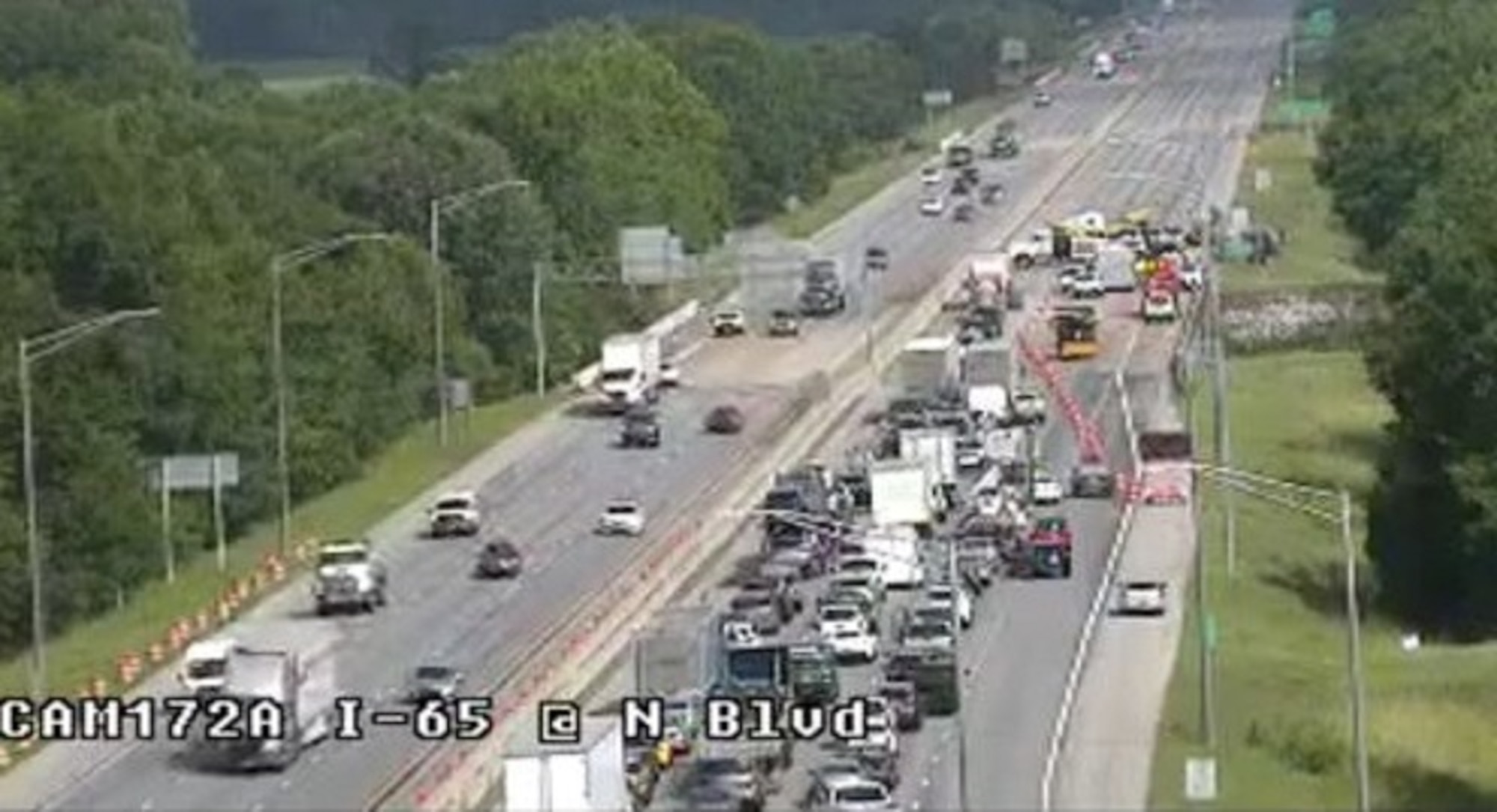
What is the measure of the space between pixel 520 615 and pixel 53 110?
28003mm

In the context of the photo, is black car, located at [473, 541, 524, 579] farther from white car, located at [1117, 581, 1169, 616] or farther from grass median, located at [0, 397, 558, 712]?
white car, located at [1117, 581, 1169, 616]

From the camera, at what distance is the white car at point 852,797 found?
2511 inches

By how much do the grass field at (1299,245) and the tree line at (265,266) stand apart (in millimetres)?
23861

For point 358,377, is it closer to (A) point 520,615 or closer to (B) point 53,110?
(B) point 53,110

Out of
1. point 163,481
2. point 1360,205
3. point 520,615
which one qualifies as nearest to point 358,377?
point 163,481

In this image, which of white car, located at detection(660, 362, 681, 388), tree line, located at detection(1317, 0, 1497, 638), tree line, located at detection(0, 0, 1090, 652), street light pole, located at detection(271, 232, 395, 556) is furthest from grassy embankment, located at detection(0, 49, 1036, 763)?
tree line, located at detection(1317, 0, 1497, 638)

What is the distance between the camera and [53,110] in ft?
359

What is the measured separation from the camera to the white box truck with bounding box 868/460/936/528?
318 ft

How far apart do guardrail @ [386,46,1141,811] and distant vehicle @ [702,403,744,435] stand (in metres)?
2.01

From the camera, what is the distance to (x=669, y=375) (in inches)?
5276

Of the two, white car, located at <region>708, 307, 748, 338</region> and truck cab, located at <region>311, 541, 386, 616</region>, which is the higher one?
white car, located at <region>708, 307, 748, 338</region>

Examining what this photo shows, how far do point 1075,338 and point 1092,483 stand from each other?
32.3 m

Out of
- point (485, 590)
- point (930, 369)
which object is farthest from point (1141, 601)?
point (930, 369)

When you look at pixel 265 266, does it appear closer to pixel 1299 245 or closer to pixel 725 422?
pixel 725 422
